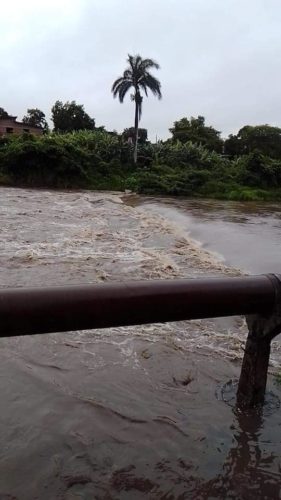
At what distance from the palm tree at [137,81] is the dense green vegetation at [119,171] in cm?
348

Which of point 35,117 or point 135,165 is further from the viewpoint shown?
point 35,117

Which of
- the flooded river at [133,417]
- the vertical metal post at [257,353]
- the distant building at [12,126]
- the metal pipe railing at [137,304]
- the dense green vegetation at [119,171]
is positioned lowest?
the flooded river at [133,417]

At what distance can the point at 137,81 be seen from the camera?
33.2m

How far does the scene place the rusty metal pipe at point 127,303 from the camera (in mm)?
1892

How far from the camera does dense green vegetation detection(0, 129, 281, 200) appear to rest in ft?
93.0

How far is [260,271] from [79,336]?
4226mm

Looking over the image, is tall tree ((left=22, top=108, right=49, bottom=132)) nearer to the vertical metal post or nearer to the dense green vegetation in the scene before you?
the dense green vegetation

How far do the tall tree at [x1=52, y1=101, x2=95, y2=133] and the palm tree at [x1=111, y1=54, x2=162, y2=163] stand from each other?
59.5ft

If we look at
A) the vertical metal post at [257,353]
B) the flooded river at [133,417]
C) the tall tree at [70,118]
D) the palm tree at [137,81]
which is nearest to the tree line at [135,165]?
the palm tree at [137,81]

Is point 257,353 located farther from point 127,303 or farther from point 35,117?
point 35,117

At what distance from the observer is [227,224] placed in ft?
46.9

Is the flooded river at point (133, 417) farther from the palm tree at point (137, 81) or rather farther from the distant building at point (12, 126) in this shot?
the distant building at point (12, 126)

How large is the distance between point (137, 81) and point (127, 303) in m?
33.4

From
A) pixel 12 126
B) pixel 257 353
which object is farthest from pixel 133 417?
pixel 12 126
